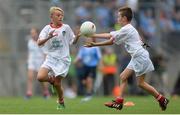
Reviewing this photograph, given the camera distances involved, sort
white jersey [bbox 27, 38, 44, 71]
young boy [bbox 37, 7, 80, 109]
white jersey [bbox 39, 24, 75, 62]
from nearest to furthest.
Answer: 1. young boy [bbox 37, 7, 80, 109]
2. white jersey [bbox 39, 24, 75, 62]
3. white jersey [bbox 27, 38, 44, 71]

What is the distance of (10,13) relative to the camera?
33.6m

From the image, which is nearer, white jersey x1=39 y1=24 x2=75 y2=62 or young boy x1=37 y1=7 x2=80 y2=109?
young boy x1=37 y1=7 x2=80 y2=109

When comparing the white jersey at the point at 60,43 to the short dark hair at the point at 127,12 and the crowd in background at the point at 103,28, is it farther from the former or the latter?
the crowd in background at the point at 103,28

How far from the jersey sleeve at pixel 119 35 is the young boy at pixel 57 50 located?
44.0 inches

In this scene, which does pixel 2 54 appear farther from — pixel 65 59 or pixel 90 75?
pixel 65 59

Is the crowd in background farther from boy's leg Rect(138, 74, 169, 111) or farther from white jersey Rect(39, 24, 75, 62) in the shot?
boy's leg Rect(138, 74, 169, 111)

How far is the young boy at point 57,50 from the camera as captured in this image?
797 inches

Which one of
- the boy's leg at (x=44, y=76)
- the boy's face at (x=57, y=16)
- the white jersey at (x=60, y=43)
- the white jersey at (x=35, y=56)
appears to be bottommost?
the white jersey at (x=35, y=56)

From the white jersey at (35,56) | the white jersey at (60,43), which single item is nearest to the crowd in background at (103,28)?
the white jersey at (35,56)

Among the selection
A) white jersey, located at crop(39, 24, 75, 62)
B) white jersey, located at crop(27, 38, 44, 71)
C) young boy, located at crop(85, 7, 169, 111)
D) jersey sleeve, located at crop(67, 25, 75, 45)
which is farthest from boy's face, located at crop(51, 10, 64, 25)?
white jersey, located at crop(27, 38, 44, 71)

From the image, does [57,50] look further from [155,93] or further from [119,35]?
[155,93]

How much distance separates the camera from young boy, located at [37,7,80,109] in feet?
66.4

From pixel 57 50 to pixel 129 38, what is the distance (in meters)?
1.95

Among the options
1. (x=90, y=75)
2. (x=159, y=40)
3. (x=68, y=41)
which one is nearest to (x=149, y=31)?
(x=159, y=40)
